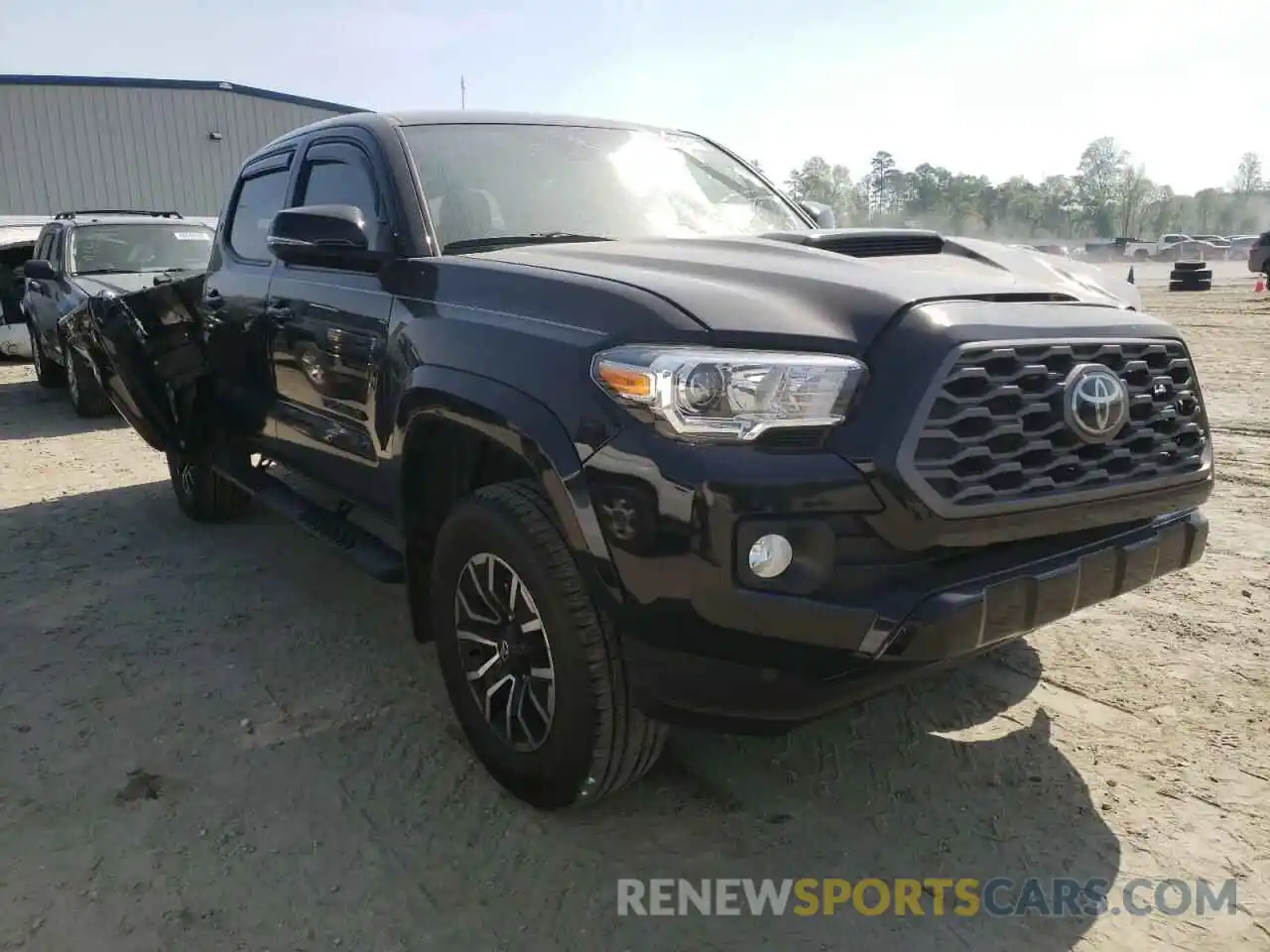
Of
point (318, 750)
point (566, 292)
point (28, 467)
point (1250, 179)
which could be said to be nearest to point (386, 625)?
point (318, 750)

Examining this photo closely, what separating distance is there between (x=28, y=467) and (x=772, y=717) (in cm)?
684

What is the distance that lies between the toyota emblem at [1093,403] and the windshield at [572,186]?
1.47 meters

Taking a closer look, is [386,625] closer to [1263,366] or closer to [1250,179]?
[1263,366]

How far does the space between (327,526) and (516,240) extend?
141cm

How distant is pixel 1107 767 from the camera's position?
276cm

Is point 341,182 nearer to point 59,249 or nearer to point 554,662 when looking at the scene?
point 554,662

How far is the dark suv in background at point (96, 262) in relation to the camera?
8617mm

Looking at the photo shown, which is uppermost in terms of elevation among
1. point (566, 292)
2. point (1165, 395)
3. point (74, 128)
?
point (74, 128)

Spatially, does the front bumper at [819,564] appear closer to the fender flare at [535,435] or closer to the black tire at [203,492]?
the fender flare at [535,435]

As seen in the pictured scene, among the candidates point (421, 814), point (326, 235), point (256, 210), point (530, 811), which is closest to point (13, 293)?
point (256, 210)

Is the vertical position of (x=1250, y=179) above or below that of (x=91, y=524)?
above

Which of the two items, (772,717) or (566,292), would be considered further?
(566,292)

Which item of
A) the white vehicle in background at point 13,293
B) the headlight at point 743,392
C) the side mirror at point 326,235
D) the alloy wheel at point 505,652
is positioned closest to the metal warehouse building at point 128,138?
the white vehicle in background at point 13,293

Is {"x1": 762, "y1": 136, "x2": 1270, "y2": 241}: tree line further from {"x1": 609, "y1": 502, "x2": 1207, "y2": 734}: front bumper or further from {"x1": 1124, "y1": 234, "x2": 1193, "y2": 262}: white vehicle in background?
{"x1": 609, "y1": 502, "x2": 1207, "y2": 734}: front bumper
